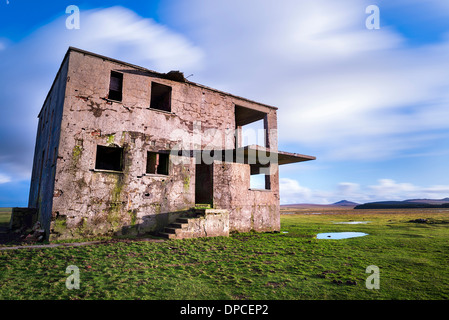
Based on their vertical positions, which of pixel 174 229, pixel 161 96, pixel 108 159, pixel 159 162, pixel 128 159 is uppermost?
pixel 161 96

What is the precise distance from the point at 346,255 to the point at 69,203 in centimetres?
870

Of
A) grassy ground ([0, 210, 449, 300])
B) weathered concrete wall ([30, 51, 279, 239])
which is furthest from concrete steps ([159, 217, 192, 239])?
grassy ground ([0, 210, 449, 300])

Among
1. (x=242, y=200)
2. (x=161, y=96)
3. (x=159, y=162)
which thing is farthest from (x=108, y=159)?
(x=242, y=200)

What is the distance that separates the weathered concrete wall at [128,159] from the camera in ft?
28.4

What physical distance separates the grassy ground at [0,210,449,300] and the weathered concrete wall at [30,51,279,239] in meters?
2.34

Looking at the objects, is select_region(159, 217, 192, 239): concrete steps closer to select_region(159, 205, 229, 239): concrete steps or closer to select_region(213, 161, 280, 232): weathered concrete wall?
select_region(159, 205, 229, 239): concrete steps

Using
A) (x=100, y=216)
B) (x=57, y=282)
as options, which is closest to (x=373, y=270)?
(x=57, y=282)

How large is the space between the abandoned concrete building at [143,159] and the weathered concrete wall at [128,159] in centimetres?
3

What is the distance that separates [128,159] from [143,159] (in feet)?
1.92

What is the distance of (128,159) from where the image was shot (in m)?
9.77

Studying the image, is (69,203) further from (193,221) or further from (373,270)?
(373,270)

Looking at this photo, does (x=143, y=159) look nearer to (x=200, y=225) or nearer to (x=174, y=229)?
(x=174, y=229)

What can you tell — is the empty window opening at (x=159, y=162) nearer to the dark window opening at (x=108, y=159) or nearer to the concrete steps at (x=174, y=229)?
the dark window opening at (x=108, y=159)
